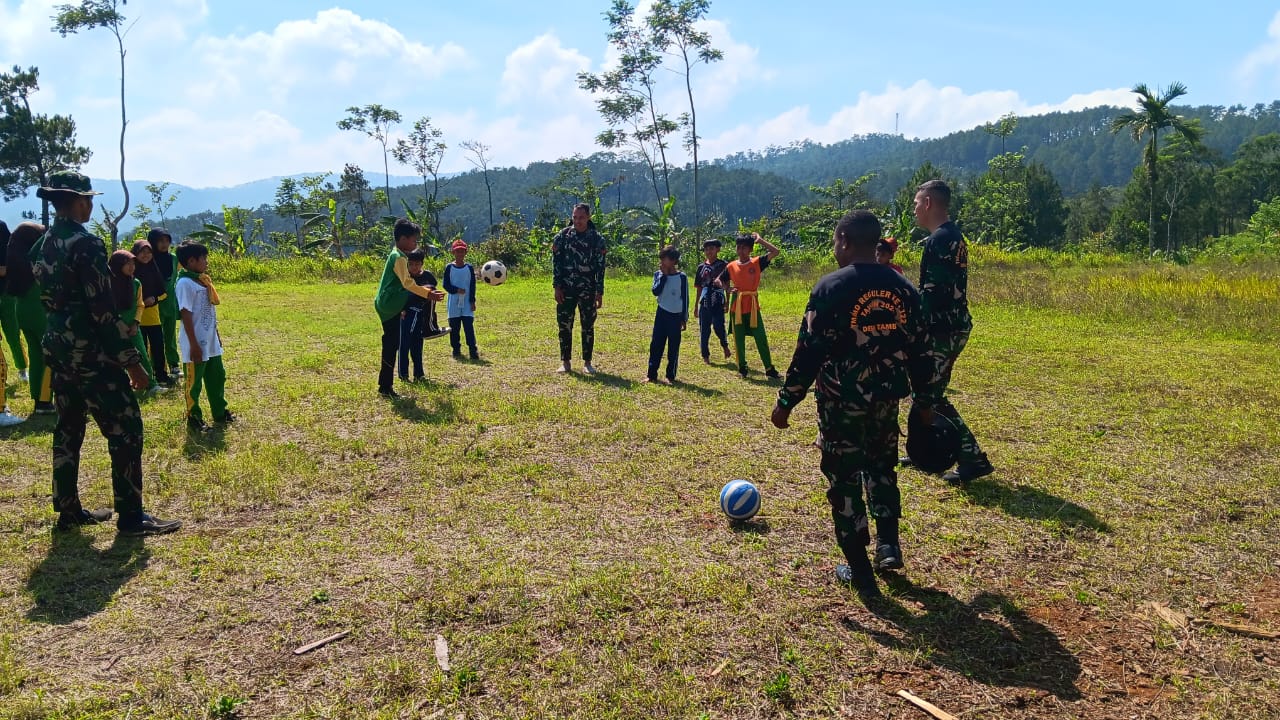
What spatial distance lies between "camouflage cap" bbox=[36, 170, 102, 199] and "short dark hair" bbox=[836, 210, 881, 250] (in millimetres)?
4639

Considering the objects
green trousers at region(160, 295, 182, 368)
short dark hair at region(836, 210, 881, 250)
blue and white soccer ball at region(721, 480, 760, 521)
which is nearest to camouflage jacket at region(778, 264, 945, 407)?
short dark hair at region(836, 210, 881, 250)

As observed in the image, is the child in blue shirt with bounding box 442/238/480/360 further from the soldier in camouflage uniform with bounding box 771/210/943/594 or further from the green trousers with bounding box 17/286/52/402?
the soldier in camouflage uniform with bounding box 771/210/943/594

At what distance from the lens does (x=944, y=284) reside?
17.5 feet

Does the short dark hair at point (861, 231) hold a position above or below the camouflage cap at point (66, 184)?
below

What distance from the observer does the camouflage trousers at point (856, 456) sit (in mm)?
3773

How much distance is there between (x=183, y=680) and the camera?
10.6 feet

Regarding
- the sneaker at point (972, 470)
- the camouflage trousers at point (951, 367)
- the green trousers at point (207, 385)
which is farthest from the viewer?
the green trousers at point (207, 385)

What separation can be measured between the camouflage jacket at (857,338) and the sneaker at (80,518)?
4.71 metres

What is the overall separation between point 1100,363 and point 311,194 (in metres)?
45.9

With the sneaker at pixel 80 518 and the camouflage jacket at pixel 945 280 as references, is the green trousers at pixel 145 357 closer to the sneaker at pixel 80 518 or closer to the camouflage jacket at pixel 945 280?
the sneaker at pixel 80 518

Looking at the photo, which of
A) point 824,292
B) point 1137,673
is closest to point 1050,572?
point 1137,673

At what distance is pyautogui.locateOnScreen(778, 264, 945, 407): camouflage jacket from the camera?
367cm

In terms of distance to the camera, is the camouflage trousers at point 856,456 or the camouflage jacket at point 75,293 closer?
the camouflage trousers at point 856,456

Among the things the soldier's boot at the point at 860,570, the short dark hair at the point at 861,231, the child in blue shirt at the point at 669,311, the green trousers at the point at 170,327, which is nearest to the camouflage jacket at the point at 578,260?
the child in blue shirt at the point at 669,311
